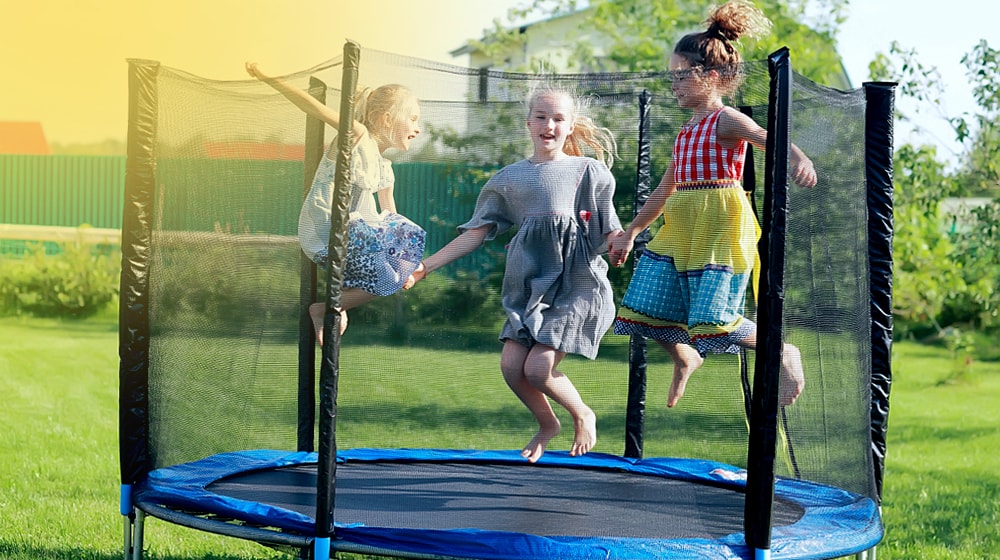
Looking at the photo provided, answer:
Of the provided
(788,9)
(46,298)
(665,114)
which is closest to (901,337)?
(788,9)

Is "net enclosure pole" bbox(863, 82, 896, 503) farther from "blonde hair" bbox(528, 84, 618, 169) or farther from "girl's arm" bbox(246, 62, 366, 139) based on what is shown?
"girl's arm" bbox(246, 62, 366, 139)

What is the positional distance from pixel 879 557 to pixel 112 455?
3.64 meters

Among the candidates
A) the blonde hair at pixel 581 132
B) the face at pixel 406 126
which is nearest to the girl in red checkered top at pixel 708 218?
the blonde hair at pixel 581 132

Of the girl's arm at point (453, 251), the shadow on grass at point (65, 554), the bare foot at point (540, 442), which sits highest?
the girl's arm at point (453, 251)

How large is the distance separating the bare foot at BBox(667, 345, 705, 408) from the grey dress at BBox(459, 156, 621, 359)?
1.11ft

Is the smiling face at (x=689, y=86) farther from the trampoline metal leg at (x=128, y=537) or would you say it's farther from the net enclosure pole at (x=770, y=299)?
the trampoline metal leg at (x=128, y=537)

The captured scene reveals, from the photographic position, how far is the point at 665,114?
3.50 m

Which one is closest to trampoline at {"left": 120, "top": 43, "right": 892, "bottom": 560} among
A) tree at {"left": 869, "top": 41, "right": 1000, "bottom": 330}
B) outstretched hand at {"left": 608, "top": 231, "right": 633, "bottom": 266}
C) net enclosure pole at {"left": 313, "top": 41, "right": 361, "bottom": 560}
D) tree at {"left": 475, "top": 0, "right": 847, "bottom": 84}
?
net enclosure pole at {"left": 313, "top": 41, "right": 361, "bottom": 560}

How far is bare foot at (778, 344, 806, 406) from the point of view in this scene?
3.04 meters

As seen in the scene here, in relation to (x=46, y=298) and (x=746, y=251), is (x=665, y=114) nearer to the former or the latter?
(x=746, y=251)

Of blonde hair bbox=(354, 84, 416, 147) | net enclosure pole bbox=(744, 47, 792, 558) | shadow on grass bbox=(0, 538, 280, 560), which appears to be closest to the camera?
net enclosure pole bbox=(744, 47, 792, 558)

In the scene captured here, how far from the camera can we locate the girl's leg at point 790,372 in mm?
3041

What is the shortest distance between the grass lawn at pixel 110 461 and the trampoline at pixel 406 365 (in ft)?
1.47

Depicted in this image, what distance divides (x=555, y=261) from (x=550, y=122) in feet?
1.21
